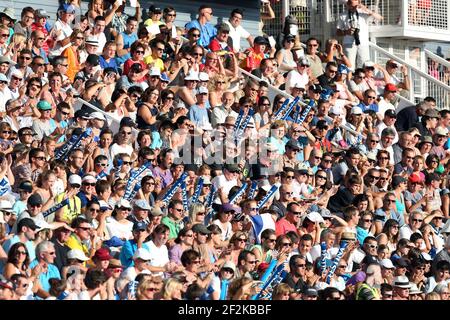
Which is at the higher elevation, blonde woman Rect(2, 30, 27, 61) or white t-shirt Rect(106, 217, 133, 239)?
blonde woman Rect(2, 30, 27, 61)

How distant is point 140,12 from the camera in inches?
938

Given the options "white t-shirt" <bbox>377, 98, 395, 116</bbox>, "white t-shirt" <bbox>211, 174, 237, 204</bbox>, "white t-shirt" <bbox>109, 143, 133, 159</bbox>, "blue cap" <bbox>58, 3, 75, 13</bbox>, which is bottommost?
"white t-shirt" <bbox>211, 174, 237, 204</bbox>

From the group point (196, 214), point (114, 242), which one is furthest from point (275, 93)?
point (114, 242)

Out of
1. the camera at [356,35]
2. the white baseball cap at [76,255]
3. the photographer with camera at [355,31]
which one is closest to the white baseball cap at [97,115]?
the white baseball cap at [76,255]

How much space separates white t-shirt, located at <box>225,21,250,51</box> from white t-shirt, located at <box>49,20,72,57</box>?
299 cm

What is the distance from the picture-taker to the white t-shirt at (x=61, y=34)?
70.8 ft

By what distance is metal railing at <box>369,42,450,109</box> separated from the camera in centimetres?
2664

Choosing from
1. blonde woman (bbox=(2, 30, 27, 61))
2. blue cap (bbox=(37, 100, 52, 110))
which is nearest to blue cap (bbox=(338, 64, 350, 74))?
blonde woman (bbox=(2, 30, 27, 61))

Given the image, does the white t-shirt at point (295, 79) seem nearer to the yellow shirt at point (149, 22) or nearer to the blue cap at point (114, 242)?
the yellow shirt at point (149, 22)

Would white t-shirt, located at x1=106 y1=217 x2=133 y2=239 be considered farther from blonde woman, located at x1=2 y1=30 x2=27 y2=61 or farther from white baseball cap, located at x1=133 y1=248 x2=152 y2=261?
blonde woman, located at x1=2 y1=30 x2=27 y2=61

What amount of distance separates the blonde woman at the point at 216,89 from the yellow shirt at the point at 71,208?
157 inches

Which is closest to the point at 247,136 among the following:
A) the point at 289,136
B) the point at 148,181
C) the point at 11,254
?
the point at 289,136

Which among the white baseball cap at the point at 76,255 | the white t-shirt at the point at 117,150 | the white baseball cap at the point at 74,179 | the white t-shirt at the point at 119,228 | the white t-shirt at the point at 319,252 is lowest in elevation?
the white t-shirt at the point at 319,252

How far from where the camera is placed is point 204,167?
20219 mm
